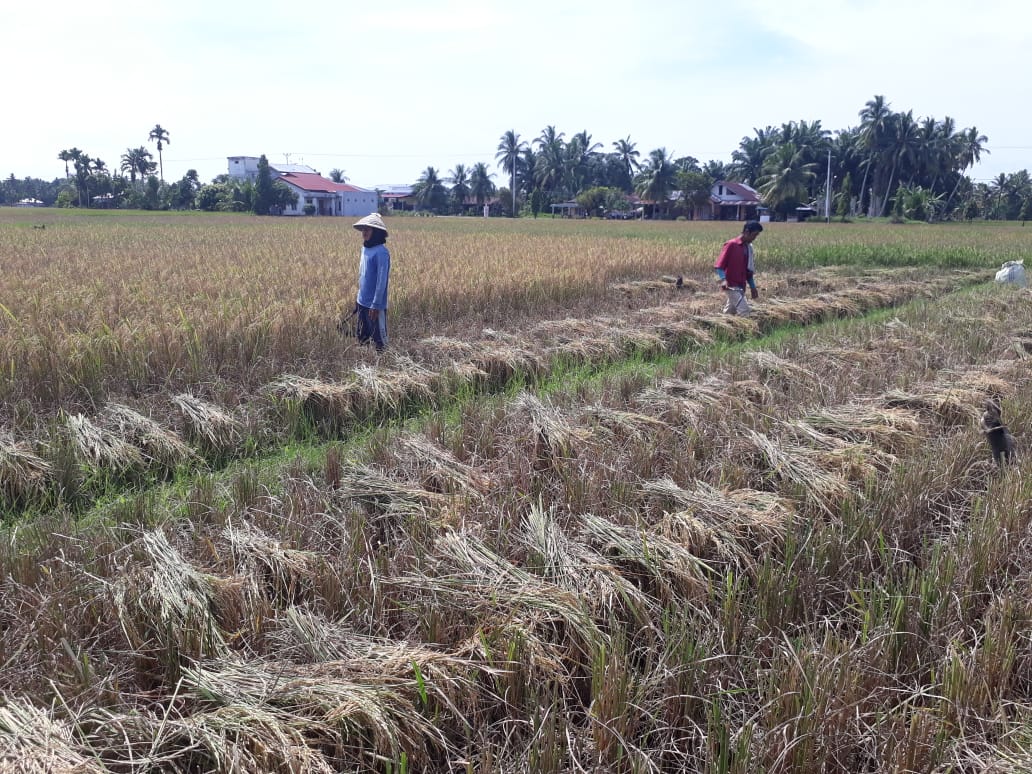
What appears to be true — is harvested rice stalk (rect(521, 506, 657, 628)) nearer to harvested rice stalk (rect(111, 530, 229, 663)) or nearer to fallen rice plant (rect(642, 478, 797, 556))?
fallen rice plant (rect(642, 478, 797, 556))

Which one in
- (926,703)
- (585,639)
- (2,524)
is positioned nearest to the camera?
(926,703)

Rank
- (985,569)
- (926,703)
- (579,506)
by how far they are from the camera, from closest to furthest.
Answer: (926,703) → (985,569) → (579,506)

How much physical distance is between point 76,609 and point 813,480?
3316mm

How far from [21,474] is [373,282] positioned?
11.7 ft

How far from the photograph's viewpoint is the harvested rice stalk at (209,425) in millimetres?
4734

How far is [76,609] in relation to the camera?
2490 millimetres

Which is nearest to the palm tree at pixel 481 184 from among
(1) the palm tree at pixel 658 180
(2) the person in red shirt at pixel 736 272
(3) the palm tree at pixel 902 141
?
(1) the palm tree at pixel 658 180

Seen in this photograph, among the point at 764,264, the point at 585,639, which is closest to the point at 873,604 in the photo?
the point at 585,639

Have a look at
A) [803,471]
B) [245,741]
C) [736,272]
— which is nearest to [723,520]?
[803,471]

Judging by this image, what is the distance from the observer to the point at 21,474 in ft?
12.9

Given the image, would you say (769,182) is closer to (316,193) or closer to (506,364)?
(316,193)

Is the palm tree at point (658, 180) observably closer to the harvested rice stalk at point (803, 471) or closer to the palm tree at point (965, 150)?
the palm tree at point (965, 150)

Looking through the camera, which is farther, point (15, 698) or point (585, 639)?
point (585, 639)

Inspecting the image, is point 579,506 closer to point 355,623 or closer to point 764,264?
point 355,623
